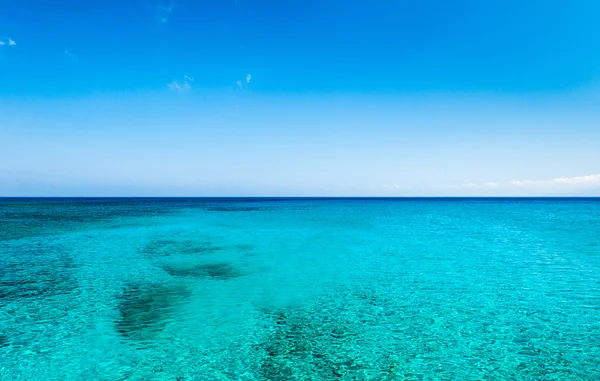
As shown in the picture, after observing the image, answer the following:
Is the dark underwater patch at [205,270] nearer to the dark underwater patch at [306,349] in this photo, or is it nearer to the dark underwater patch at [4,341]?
the dark underwater patch at [306,349]

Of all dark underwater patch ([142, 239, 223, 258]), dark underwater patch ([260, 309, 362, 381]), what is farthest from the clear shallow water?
→ dark underwater patch ([142, 239, 223, 258])

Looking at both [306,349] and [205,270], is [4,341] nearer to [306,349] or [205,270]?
[306,349]

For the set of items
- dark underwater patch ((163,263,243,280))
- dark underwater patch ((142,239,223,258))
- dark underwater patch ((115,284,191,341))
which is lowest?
dark underwater patch ((115,284,191,341))

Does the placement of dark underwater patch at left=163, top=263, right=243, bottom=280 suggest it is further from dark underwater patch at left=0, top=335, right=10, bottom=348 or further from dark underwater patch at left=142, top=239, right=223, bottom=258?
dark underwater patch at left=0, top=335, right=10, bottom=348

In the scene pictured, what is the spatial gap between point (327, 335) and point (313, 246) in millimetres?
13611

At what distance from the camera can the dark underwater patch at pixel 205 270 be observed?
14086 mm

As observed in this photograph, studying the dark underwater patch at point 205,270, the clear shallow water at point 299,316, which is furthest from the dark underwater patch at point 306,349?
the dark underwater patch at point 205,270

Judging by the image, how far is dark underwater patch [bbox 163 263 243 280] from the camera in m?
14.1

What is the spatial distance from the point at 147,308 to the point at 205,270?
496cm

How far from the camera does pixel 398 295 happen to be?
11406 millimetres

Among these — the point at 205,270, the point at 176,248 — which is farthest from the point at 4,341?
the point at 176,248

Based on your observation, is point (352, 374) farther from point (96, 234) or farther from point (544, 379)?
point (96, 234)

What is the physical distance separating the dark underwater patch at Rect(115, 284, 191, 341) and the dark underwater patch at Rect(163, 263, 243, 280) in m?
1.74

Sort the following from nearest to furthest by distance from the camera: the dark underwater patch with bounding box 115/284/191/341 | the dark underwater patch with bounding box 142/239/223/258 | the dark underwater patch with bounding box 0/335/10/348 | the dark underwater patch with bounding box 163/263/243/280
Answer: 1. the dark underwater patch with bounding box 0/335/10/348
2. the dark underwater patch with bounding box 115/284/191/341
3. the dark underwater patch with bounding box 163/263/243/280
4. the dark underwater patch with bounding box 142/239/223/258
